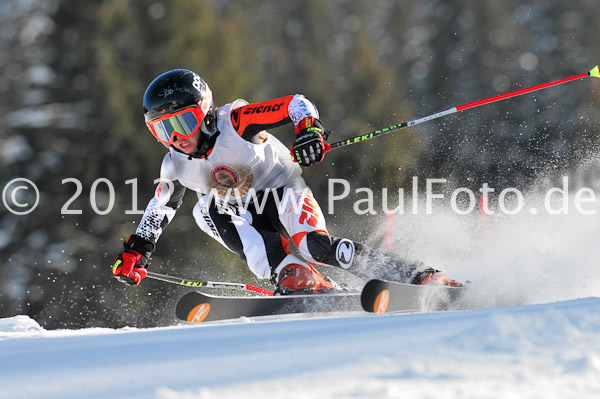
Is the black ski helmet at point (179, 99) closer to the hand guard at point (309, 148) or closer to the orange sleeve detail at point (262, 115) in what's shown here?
the orange sleeve detail at point (262, 115)

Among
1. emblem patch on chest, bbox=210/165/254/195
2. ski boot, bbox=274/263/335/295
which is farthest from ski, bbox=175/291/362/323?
emblem patch on chest, bbox=210/165/254/195

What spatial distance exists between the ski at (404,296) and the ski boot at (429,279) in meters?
0.04

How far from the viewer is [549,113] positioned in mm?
23062

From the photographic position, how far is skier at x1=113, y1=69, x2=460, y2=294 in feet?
12.9

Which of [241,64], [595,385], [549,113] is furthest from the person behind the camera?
[549,113]

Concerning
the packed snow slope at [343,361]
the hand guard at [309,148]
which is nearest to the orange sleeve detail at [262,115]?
the hand guard at [309,148]

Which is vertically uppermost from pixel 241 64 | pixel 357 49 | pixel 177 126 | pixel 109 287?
pixel 357 49

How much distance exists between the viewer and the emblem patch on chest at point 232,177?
429cm

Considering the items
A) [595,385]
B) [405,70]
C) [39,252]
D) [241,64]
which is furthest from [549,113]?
[595,385]

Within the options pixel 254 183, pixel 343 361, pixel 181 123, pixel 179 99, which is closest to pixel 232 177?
pixel 254 183

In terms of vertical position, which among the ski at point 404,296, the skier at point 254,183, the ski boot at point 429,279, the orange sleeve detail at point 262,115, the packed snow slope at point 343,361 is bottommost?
the packed snow slope at point 343,361

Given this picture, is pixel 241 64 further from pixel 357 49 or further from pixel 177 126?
pixel 177 126

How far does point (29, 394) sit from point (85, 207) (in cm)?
1437

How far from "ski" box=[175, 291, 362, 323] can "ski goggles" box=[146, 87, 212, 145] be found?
3.23 ft
